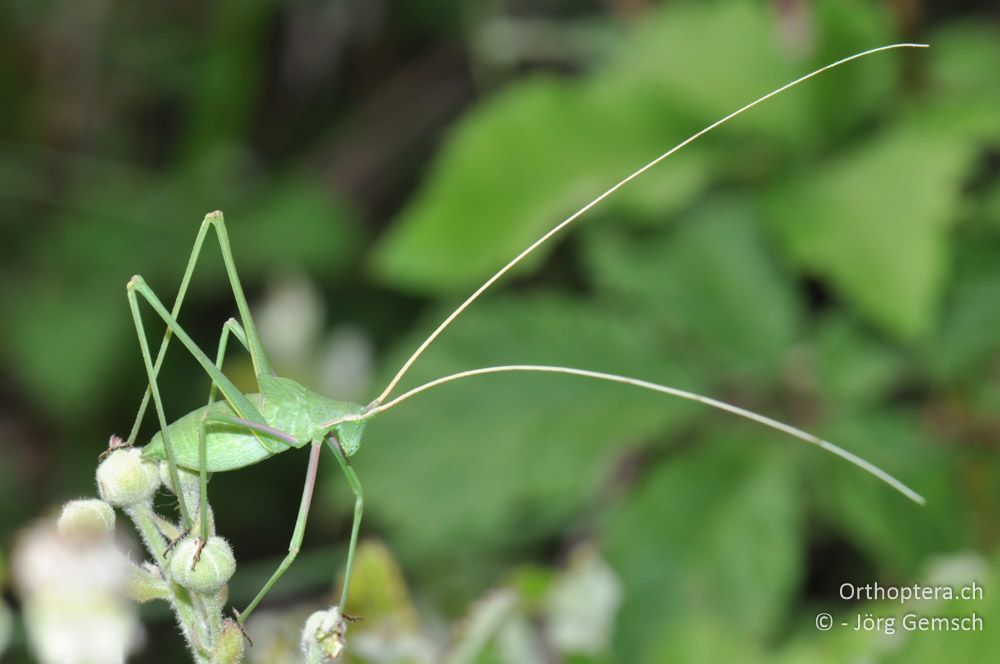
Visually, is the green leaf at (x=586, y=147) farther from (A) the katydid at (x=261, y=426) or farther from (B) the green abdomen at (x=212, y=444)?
(B) the green abdomen at (x=212, y=444)

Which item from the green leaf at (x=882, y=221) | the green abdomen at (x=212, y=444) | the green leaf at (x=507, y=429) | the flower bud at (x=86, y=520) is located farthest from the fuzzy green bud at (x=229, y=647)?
the green leaf at (x=882, y=221)

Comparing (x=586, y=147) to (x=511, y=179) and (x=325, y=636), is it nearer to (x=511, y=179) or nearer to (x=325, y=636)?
(x=511, y=179)

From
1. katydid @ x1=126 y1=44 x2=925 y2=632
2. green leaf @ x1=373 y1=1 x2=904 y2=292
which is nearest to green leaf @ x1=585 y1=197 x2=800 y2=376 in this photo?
green leaf @ x1=373 y1=1 x2=904 y2=292

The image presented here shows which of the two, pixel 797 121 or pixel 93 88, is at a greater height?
pixel 93 88

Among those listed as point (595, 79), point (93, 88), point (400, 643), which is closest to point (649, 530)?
point (400, 643)

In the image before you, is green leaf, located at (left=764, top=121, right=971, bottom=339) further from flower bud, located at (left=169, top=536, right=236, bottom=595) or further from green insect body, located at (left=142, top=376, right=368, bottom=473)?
flower bud, located at (left=169, top=536, right=236, bottom=595)

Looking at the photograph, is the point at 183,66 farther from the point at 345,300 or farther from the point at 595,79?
the point at 595,79

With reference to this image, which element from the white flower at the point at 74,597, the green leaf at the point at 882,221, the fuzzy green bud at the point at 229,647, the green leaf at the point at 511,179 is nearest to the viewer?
the white flower at the point at 74,597
